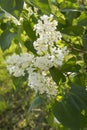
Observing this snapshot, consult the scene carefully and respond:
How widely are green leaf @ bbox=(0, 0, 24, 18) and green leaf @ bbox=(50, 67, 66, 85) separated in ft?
0.65

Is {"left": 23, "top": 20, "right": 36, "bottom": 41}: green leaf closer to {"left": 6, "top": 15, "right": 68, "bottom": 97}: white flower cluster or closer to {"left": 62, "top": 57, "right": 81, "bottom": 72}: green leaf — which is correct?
{"left": 6, "top": 15, "right": 68, "bottom": 97}: white flower cluster

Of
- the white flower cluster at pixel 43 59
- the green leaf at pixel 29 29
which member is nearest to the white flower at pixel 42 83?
the white flower cluster at pixel 43 59

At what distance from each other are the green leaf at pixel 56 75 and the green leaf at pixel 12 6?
20cm

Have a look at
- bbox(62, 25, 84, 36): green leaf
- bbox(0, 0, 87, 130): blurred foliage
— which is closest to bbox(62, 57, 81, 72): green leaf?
bbox(0, 0, 87, 130): blurred foliage

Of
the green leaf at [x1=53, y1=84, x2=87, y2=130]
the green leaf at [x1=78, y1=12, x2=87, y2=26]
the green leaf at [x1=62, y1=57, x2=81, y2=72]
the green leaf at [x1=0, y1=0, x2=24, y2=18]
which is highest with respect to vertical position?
the green leaf at [x1=0, y1=0, x2=24, y2=18]

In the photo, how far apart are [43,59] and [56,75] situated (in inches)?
3.1

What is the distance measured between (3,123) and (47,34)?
508 cm

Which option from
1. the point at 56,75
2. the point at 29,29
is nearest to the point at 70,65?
the point at 56,75

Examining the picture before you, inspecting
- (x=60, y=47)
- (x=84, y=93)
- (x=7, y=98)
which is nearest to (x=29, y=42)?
(x=60, y=47)

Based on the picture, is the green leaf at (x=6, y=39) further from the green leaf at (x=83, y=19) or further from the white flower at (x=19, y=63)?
the green leaf at (x=83, y=19)

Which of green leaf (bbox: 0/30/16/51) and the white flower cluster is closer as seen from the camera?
the white flower cluster

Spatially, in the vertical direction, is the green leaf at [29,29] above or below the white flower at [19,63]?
above

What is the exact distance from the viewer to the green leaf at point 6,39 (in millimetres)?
1327

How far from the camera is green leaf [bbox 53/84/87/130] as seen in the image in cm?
126
